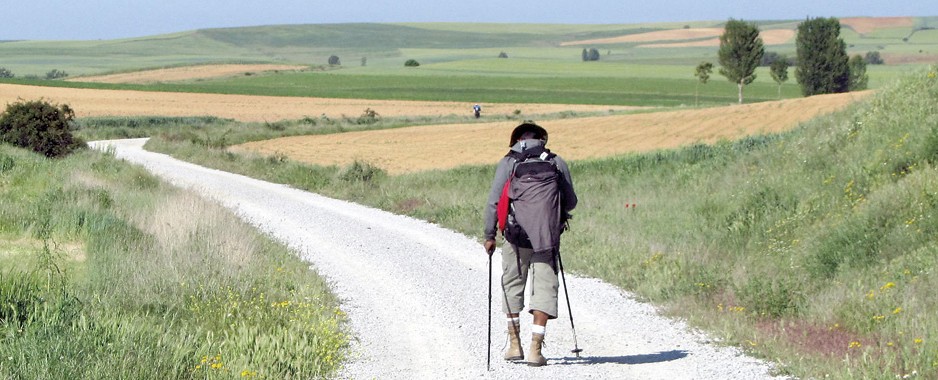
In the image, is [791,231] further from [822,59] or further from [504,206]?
[822,59]

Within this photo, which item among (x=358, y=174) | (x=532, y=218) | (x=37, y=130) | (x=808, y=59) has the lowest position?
(x=808, y=59)

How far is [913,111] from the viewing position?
19766mm

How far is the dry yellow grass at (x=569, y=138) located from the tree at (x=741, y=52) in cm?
5609

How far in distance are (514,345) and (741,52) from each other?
10840 centimetres

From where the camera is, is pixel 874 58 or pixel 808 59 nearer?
pixel 808 59

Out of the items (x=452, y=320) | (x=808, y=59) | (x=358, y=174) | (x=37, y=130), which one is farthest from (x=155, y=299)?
(x=808, y=59)

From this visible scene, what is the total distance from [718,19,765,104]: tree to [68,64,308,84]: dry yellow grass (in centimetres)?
6853

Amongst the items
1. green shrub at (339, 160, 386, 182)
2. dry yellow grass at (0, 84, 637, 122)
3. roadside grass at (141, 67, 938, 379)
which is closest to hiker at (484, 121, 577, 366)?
roadside grass at (141, 67, 938, 379)

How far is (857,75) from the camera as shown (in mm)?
114312

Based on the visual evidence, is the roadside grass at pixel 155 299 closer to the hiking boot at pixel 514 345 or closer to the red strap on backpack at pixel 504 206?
the hiking boot at pixel 514 345

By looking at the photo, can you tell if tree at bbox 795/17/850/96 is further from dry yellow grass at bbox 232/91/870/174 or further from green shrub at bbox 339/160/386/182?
green shrub at bbox 339/160/386/182

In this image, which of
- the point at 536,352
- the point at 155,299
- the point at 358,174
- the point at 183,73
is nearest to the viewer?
the point at 536,352

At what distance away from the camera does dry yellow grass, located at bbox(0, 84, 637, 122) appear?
86375mm

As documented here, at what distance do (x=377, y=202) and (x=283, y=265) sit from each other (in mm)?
10310
